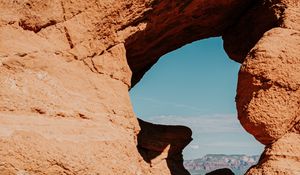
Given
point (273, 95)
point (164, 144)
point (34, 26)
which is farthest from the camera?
point (164, 144)

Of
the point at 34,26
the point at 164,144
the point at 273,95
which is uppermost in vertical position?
the point at 34,26

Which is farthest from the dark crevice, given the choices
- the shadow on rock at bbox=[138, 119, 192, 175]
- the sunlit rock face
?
the shadow on rock at bbox=[138, 119, 192, 175]

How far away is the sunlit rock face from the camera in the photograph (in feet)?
18.2

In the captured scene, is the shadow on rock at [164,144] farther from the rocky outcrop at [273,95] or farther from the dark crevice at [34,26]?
the dark crevice at [34,26]

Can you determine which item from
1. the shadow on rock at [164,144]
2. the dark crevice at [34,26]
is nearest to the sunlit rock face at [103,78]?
the dark crevice at [34,26]

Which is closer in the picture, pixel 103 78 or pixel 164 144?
pixel 103 78

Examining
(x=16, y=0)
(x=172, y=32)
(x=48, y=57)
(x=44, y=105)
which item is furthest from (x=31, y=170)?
(x=172, y=32)

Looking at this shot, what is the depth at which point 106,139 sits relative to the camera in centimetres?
613

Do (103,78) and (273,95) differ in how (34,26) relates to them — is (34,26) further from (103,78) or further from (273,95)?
(273,95)

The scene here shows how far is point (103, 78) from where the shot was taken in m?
7.70

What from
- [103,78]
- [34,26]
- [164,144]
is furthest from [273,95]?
[34,26]

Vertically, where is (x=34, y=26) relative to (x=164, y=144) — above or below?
above

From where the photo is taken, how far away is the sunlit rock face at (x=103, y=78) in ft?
18.2

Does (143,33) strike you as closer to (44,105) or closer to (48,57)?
(48,57)
